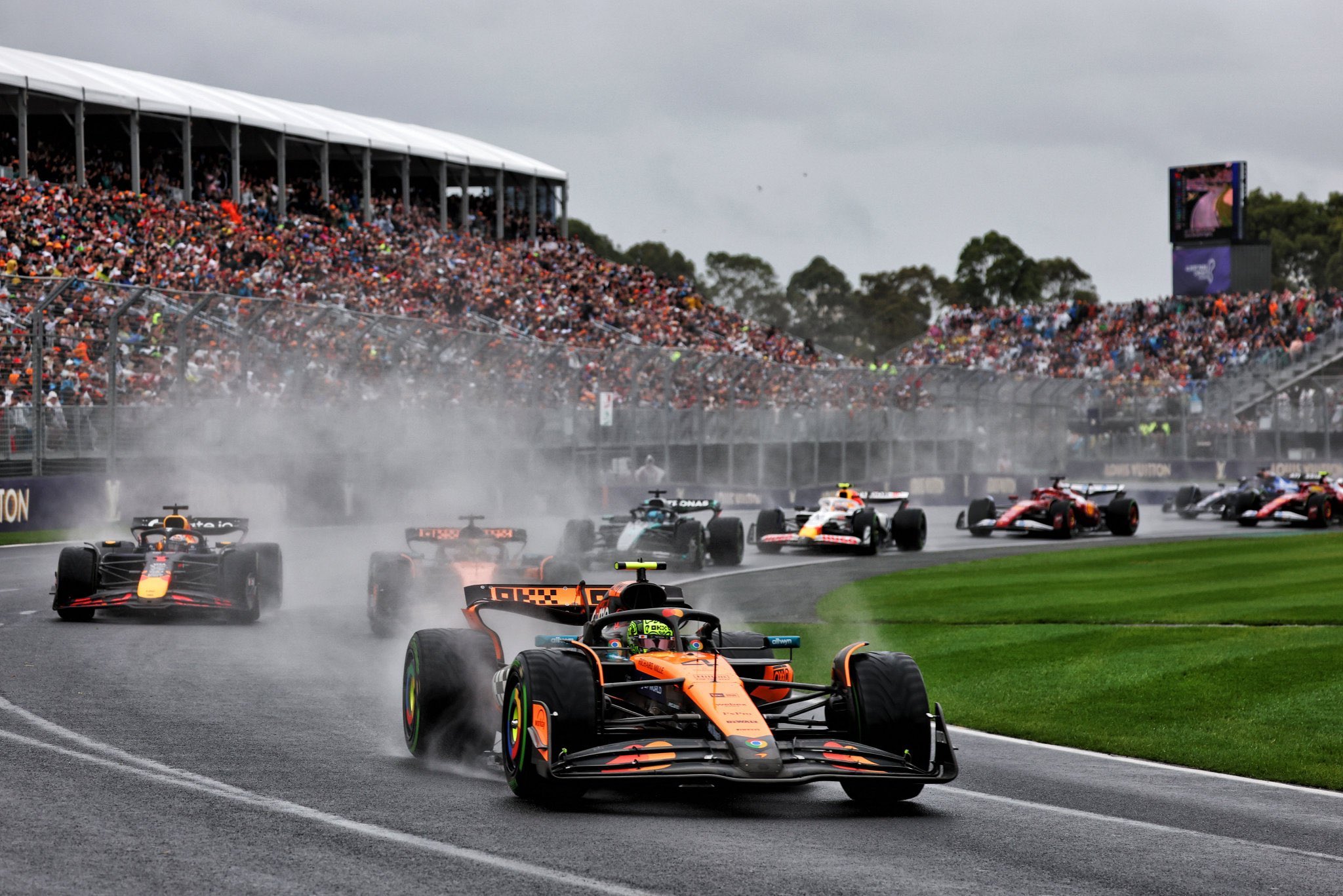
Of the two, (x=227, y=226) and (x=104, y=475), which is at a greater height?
(x=227, y=226)

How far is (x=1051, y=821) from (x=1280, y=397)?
45518mm

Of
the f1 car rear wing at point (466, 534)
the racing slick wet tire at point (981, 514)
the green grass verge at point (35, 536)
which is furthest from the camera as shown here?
the racing slick wet tire at point (981, 514)

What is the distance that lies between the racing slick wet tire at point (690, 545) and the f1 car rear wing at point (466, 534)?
6.09 m

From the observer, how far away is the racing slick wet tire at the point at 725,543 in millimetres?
24938

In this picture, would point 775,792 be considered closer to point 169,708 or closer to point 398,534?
point 169,708

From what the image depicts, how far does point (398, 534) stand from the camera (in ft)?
92.2

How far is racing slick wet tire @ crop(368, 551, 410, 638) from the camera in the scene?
1548 cm

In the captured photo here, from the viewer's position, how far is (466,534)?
715 inches

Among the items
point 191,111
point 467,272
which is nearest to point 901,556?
point 467,272

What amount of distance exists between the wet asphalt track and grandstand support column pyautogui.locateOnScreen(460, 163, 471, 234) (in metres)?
52.2

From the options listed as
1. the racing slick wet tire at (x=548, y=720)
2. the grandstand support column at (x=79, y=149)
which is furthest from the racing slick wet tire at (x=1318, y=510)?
the grandstand support column at (x=79, y=149)

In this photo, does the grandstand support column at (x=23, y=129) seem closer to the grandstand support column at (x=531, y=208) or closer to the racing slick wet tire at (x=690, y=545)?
the grandstand support column at (x=531, y=208)

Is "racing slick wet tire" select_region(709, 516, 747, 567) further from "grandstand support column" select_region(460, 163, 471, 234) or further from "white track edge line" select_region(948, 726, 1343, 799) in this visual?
"grandstand support column" select_region(460, 163, 471, 234)

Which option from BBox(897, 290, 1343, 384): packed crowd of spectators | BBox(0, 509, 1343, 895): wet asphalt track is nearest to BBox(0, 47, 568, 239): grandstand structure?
BBox(897, 290, 1343, 384): packed crowd of spectators
